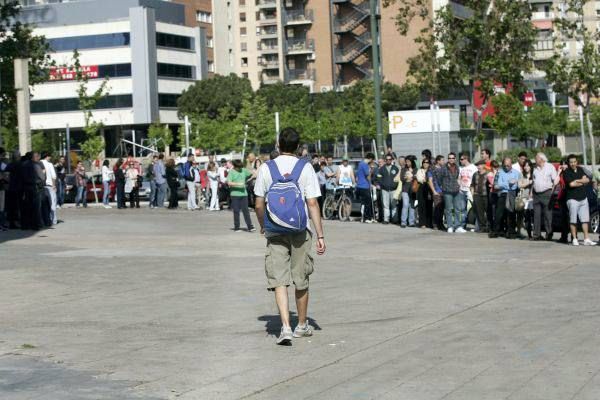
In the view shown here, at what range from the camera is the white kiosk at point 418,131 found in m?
37.3

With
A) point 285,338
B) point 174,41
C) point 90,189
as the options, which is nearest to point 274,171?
point 285,338

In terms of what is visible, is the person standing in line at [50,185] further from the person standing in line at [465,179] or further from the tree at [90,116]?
the tree at [90,116]

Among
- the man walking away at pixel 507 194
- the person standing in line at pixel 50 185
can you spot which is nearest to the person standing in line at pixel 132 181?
the person standing in line at pixel 50 185

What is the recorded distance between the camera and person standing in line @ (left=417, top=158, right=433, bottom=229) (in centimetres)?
2730

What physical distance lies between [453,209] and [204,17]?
3720 inches

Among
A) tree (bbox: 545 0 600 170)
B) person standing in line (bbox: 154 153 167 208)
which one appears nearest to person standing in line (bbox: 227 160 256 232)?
person standing in line (bbox: 154 153 167 208)

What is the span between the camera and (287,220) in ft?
33.7

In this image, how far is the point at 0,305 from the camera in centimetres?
1315

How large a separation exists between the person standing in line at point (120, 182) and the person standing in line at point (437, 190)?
14054 mm

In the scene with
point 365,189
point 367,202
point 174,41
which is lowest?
point 367,202

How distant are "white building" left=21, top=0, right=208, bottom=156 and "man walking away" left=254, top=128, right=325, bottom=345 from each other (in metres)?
92.1

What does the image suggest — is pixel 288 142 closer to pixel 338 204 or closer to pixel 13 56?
pixel 338 204

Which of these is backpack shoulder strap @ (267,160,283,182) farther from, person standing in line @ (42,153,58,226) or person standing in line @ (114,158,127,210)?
Result: person standing in line @ (114,158,127,210)

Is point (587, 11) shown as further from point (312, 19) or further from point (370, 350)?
point (370, 350)
